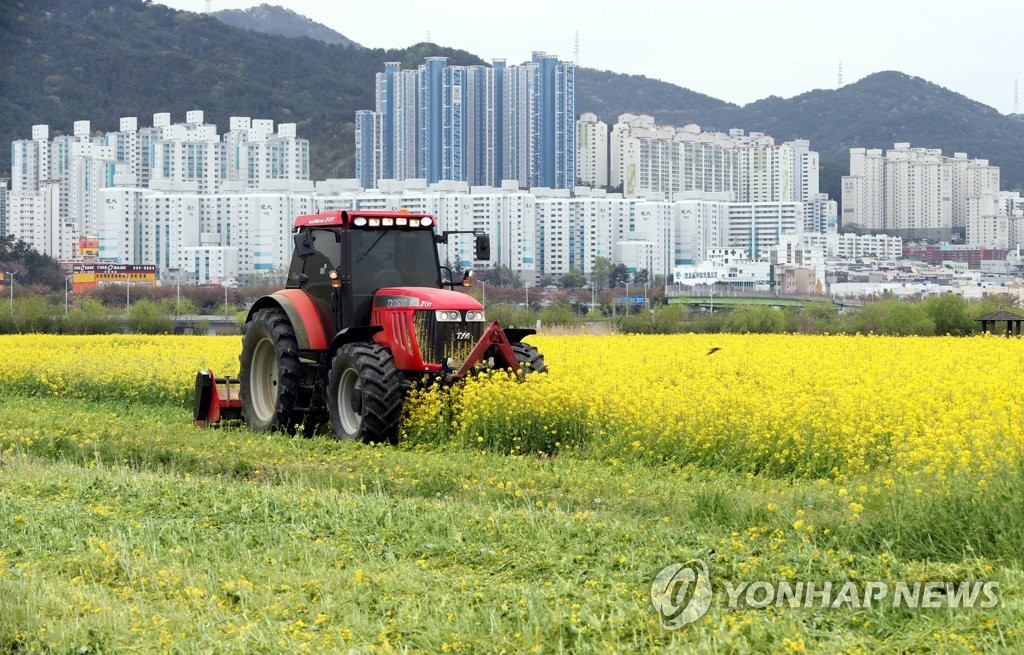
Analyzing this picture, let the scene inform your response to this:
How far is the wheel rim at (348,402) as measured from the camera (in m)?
13.7

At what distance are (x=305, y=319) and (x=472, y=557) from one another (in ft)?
25.5

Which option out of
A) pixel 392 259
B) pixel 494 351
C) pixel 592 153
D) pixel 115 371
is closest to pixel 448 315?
pixel 494 351

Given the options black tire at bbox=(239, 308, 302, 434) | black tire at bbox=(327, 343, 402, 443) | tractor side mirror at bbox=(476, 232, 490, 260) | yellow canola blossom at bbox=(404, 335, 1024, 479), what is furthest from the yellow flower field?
black tire at bbox=(239, 308, 302, 434)

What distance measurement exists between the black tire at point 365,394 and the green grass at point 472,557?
2.12m

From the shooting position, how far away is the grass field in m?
5.84

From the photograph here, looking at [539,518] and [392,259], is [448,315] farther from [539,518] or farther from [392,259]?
[539,518]

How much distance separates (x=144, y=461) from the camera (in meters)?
12.7

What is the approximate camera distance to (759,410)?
11.5 meters

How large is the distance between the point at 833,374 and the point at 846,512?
248 inches

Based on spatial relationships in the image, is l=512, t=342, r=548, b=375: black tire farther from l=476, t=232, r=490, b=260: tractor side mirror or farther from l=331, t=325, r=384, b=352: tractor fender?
l=331, t=325, r=384, b=352: tractor fender

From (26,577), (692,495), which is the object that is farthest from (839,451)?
(26,577)

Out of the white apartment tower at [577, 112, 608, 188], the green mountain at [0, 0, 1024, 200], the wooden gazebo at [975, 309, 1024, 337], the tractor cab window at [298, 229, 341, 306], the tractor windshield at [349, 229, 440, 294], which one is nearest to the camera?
the tractor windshield at [349, 229, 440, 294]

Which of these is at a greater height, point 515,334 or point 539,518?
point 515,334

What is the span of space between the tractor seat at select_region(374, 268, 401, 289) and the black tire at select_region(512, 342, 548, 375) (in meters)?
1.54
